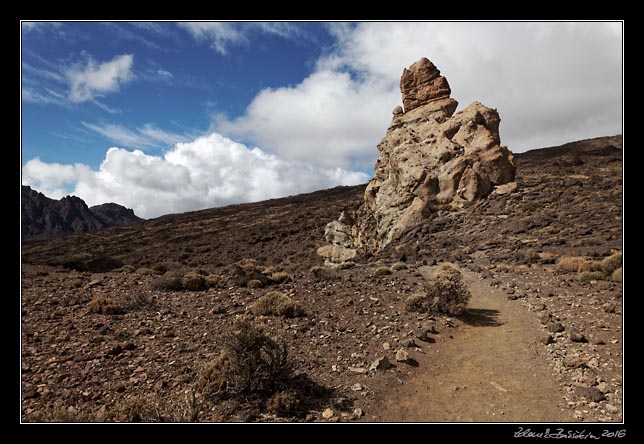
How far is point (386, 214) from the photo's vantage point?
98.1 feet

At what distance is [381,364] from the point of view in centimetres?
682

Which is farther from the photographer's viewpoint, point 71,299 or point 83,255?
point 83,255

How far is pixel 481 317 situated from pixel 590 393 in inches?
179

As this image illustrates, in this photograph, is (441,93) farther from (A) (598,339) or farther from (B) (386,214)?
(A) (598,339)

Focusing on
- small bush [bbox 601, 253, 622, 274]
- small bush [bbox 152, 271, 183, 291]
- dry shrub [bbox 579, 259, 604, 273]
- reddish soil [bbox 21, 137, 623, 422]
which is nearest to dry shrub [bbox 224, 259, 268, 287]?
reddish soil [bbox 21, 137, 623, 422]

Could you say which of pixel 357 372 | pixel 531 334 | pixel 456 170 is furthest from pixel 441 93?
pixel 357 372

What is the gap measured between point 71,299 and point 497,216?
2378cm

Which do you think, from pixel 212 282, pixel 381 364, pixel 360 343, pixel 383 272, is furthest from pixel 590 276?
pixel 212 282

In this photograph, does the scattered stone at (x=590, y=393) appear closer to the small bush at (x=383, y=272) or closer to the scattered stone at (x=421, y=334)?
the scattered stone at (x=421, y=334)

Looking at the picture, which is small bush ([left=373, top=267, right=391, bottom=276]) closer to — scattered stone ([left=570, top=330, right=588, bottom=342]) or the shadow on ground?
the shadow on ground

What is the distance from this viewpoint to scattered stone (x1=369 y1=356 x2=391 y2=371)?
6773 mm

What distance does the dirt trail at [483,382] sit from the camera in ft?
17.8

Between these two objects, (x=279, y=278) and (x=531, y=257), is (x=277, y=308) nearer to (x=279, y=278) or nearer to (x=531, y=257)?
(x=279, y=278)

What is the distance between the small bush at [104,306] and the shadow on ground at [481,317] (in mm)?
9785
